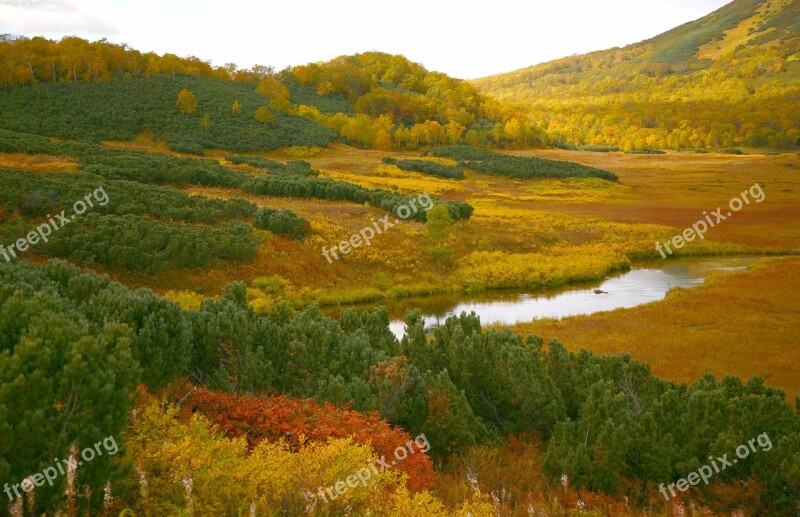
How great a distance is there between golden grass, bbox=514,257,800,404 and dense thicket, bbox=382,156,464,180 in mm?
49912

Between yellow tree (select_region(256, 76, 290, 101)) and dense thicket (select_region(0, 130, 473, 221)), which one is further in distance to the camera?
yellow tree (select_region(256, 76, 290, 101))

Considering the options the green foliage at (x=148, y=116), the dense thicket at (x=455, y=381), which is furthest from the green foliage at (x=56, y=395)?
the green foliage at (x=148, y=116)

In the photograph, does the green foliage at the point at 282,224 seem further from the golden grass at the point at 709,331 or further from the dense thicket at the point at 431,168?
the dense thicket at the point at 431,168

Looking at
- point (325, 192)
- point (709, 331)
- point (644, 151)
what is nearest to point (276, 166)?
point (325, 192)

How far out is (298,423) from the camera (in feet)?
27.0

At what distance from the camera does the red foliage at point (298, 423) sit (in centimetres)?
794

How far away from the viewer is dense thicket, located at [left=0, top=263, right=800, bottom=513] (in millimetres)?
9062

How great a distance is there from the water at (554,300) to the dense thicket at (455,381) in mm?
12466

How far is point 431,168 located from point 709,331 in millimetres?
60125

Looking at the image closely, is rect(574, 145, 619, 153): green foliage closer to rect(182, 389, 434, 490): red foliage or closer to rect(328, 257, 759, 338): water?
rect(328, 257, 759, 338): water

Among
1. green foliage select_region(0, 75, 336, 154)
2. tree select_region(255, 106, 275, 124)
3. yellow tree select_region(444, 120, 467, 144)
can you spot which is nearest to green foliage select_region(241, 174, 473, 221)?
green foliage select_region(0, 75, 336, 154)

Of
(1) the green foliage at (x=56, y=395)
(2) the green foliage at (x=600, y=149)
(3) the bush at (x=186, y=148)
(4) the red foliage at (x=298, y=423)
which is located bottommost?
(2) the green foliage at (x=600, y=149)

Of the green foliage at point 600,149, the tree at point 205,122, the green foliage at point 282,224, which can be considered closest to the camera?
the green foliage at point 282,224

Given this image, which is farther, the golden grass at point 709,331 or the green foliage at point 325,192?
the green foliage at point 325,192
